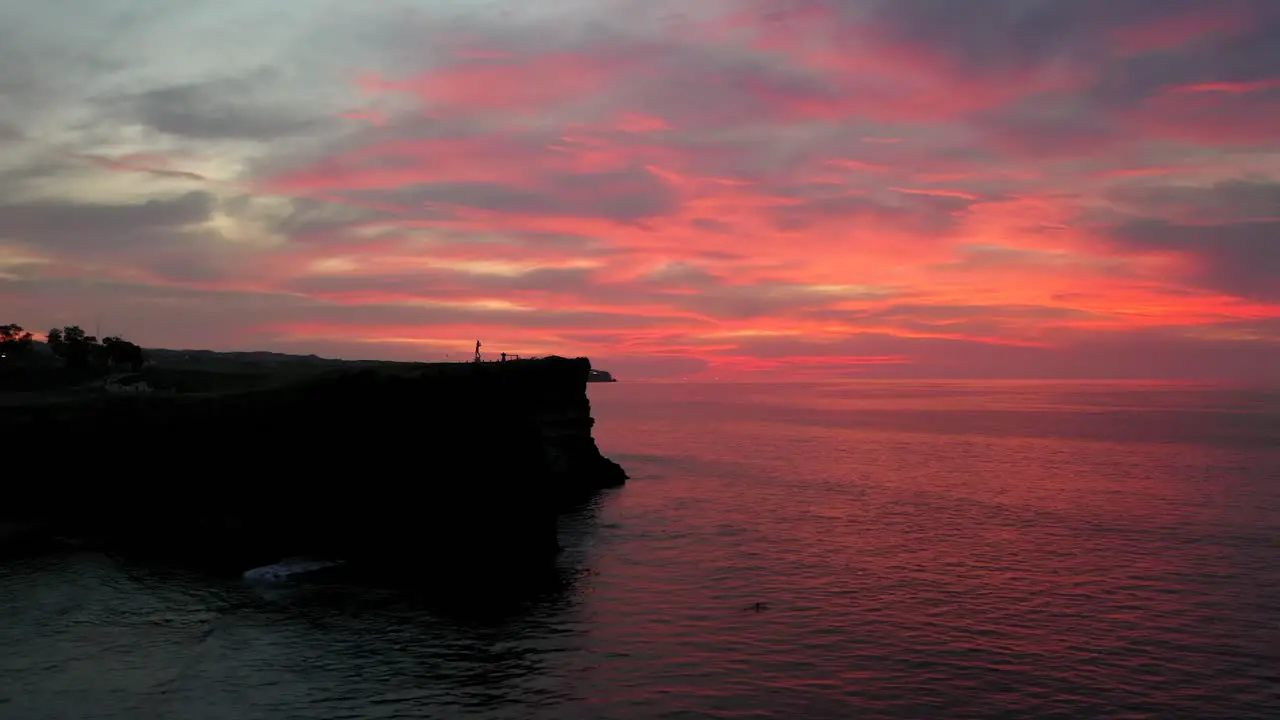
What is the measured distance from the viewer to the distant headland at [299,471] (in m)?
63.3

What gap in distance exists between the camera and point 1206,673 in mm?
37281

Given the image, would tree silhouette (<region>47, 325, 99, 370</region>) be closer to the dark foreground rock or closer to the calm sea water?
the dark foreground rock

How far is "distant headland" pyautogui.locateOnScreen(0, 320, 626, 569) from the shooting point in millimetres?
63312

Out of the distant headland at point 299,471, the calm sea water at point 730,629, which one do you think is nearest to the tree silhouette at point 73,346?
the distant headland at point 299,471

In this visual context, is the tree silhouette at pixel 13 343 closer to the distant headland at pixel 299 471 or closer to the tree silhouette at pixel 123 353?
the tree silhouette at pixel 123 353

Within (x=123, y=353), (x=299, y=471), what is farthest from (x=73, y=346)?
(x=299, y=471)

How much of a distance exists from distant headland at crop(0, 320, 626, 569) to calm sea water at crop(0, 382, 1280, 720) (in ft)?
25.9

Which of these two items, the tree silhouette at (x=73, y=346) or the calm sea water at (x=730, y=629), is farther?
the tree silhouette at (x=73, y=346)

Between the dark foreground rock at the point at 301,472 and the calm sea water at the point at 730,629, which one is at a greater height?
the dark foreground rock at the point at 301,472

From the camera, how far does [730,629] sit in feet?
142

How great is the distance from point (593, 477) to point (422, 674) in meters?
61.6

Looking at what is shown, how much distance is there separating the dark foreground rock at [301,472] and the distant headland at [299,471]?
0.11 m

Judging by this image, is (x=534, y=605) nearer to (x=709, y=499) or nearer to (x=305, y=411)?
(x=305, y=411)

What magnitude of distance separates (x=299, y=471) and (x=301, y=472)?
0.83ft
